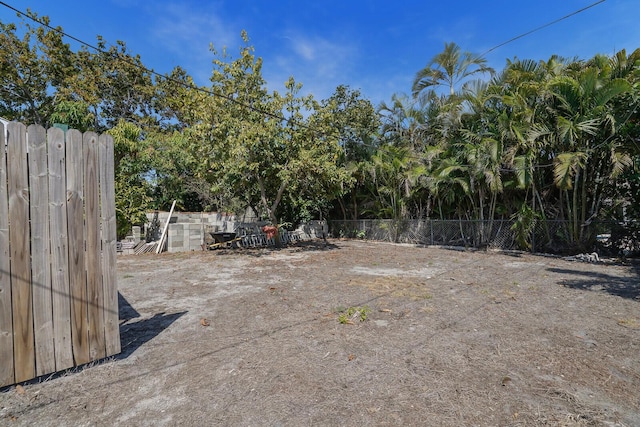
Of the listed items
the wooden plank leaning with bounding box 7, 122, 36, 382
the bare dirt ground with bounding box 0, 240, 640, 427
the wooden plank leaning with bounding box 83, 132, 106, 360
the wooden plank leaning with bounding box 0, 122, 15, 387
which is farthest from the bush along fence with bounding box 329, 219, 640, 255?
the wooden plank leaning with bounding box 0, 122, 15, 387

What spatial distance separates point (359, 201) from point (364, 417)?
52.5ft

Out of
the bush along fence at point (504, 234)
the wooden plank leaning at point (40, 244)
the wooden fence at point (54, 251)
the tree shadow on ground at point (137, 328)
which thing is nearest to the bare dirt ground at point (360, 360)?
the tree shadow on ground at point (137, 328)

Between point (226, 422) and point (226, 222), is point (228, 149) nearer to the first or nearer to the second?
point (226, 222)

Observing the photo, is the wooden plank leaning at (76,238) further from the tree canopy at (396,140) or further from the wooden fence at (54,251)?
the tree canopy at (396,140)

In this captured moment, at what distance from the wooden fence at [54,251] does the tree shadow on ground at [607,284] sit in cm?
705

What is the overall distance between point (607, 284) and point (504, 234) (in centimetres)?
528

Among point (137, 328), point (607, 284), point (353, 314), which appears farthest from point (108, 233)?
point (607, 284)

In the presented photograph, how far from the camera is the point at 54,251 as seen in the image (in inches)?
102

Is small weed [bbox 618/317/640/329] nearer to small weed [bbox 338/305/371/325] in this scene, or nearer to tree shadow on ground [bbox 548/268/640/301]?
tree shadow on ground [bbox 548/268/640/301]

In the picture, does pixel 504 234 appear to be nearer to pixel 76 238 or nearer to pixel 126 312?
pixel 126 312

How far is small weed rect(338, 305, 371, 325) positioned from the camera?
420cm

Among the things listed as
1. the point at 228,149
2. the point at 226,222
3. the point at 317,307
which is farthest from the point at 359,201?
the point at 317,307

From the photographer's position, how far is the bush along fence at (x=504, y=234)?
30.7 ft

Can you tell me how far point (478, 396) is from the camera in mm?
2455
